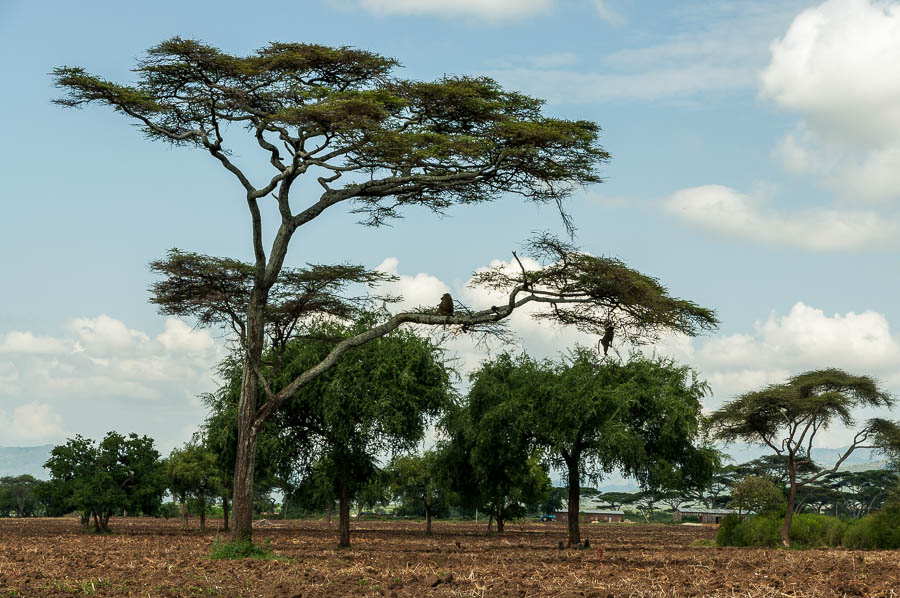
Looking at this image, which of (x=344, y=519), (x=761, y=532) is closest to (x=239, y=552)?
(x=344, y=519)

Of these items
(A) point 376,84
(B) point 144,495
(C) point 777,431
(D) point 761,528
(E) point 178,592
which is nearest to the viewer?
(E) point 178,592

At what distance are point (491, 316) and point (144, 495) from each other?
26.0 m

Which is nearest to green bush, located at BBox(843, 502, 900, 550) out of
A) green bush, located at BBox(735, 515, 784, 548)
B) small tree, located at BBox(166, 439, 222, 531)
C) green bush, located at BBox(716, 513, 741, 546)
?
green bush, located at BBox(735, 515, 784, 548)

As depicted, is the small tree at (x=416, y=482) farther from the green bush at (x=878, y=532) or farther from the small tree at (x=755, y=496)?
the green bush at (x=878, y=532)

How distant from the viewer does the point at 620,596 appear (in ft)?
46.1

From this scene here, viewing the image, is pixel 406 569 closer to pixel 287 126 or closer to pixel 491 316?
pixel 491 316

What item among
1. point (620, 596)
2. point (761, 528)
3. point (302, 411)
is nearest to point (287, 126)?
point (302, 411)

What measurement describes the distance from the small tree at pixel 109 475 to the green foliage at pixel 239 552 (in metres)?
21.2

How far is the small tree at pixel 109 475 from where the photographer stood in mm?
42156

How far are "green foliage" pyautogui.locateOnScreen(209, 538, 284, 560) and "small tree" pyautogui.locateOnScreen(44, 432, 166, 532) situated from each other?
834 inches

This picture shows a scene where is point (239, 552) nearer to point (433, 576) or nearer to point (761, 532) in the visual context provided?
point (433, 576)

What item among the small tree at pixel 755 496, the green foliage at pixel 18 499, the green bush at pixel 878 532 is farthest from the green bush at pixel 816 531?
the green foliage at pixel 18 499

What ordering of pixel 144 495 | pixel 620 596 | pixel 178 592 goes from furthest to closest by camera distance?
pixel 144 495, pixel 178 592, pixel 620 596

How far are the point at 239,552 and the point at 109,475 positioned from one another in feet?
→ 74.0
